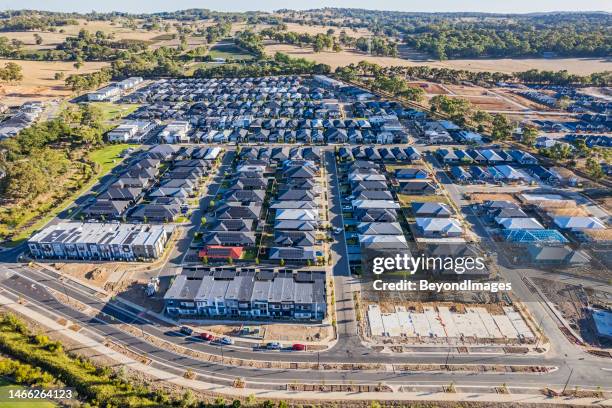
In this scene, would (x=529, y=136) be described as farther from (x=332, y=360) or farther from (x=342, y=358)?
(x=332, y=360)

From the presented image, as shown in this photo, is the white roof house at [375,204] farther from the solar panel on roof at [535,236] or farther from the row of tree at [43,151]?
the row of tree at [43,151]

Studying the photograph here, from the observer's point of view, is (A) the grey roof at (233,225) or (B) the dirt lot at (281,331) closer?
(B) the dirt lot at (281,331)

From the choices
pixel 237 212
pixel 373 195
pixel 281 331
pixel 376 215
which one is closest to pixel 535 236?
pixel 376 215

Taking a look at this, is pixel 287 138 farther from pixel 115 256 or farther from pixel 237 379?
pixel 237 379

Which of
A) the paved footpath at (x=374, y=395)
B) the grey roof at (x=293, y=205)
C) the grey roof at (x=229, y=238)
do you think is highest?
the grey roof at (x=293, y=205)

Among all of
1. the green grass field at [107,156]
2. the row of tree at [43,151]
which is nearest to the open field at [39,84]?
the row of tree at [43,151]

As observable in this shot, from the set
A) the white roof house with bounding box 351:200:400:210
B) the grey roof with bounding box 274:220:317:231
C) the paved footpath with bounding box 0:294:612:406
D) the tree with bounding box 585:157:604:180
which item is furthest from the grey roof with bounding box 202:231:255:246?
the tree with bounding box 585:157:604:180

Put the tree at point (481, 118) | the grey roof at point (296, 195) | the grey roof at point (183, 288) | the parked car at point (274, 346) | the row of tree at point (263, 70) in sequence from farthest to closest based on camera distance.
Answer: the row of tree at point (263, 70)
the tree at point (481, 118)
the grey roof at point (296, 195)
the grey roof at point (183, 288)
the parked car at point (274, 346)

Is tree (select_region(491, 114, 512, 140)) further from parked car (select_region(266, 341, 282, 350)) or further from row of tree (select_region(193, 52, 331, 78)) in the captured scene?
row of tree (select_region(193, 52, 331, 78))
